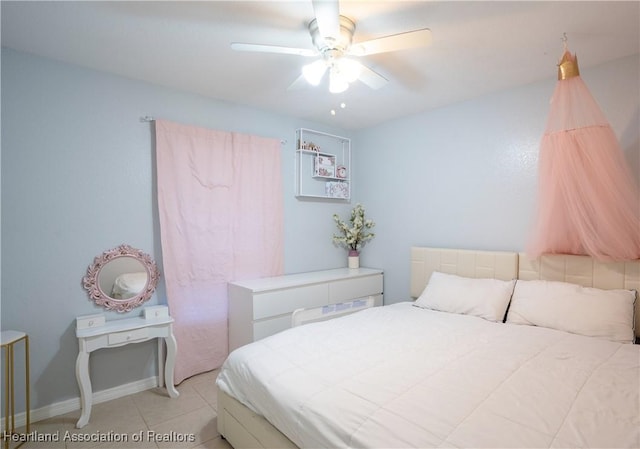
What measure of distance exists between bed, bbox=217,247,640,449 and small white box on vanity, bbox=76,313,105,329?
3.78ft

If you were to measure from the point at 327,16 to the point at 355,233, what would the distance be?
2.70 meters

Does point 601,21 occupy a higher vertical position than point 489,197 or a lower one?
higher

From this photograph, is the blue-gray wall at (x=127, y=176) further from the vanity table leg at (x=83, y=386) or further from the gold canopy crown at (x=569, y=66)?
the gold canopy crown at (x=569, y=66)

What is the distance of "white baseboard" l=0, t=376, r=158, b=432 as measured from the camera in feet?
7.38

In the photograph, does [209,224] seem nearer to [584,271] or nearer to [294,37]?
[294,37]

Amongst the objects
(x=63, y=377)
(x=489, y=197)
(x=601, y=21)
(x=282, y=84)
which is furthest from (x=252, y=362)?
(x=601, y=21)

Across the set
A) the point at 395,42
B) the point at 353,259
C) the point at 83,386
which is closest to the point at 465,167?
the point at 353,259

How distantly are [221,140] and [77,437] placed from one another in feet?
7.99

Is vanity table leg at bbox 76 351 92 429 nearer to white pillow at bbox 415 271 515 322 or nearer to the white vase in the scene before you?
white pillow at bbox 415 271 515 322

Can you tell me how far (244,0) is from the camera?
173 centimetres

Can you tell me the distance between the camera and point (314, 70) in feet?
6.55

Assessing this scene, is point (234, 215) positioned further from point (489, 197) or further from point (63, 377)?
point (489, 197)

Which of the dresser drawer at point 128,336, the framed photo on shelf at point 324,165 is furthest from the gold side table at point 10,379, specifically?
the framed photo on shelf at point 324,165

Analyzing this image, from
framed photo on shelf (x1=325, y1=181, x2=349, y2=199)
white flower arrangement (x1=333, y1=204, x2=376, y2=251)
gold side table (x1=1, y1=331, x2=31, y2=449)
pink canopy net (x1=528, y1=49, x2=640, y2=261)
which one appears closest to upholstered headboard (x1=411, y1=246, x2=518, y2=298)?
pink canopy net (x1=528, y1=49, x2=640, y2=261)
